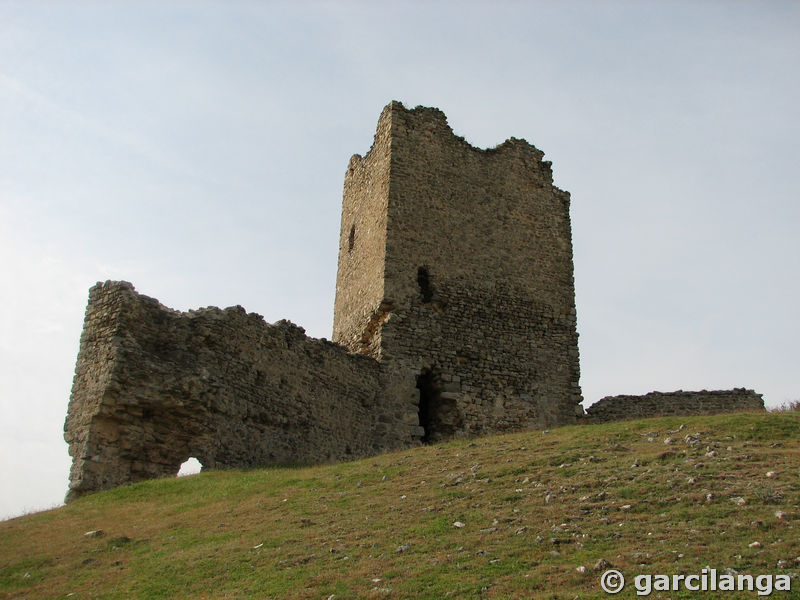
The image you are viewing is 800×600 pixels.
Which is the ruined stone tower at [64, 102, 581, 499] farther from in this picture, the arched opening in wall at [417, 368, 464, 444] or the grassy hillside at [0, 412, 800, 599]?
the grassy hillside at [0, 412, 800, 599]

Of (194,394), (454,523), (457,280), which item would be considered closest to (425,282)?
(457,280)

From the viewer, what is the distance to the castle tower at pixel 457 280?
1852cm

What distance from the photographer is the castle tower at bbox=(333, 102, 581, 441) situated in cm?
1852

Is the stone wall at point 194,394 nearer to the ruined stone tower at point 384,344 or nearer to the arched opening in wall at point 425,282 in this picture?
the ruined stone tower at point 384,344

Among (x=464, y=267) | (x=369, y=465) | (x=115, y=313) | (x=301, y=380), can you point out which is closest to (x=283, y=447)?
(x=301, y=380)

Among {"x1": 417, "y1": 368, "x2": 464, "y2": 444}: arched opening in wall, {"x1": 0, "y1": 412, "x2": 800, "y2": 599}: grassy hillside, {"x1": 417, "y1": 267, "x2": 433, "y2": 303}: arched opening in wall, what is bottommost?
{"x1": 0, "y1": 412, "x2": 800, "y2": 599}: grassy hillside

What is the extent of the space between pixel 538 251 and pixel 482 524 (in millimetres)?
12177

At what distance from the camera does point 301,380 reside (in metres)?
16.3

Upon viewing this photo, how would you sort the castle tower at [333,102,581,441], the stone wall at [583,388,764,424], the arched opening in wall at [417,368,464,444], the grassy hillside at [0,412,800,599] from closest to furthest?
the grassy hillside at [0,412,800,599] < the arched opening in wall at [417,368,464,444] < the castle tower at [333,102,581,441] < the stone wall at [583,388,764,424]

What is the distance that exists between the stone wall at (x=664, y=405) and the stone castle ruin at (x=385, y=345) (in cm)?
16

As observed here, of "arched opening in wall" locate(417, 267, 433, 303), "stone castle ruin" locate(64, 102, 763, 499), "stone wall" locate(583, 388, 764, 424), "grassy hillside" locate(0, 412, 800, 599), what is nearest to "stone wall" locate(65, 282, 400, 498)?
"stone castle ruin" locate(64, 102, 763, 499)

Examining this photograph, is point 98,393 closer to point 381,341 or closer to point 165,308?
point 165,308

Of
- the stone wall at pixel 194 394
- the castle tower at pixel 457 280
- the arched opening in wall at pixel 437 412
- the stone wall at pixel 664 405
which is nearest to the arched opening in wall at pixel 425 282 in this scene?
the castle tower at pixel 457 280

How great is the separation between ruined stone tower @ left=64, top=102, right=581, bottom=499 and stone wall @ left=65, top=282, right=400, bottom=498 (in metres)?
0.03
